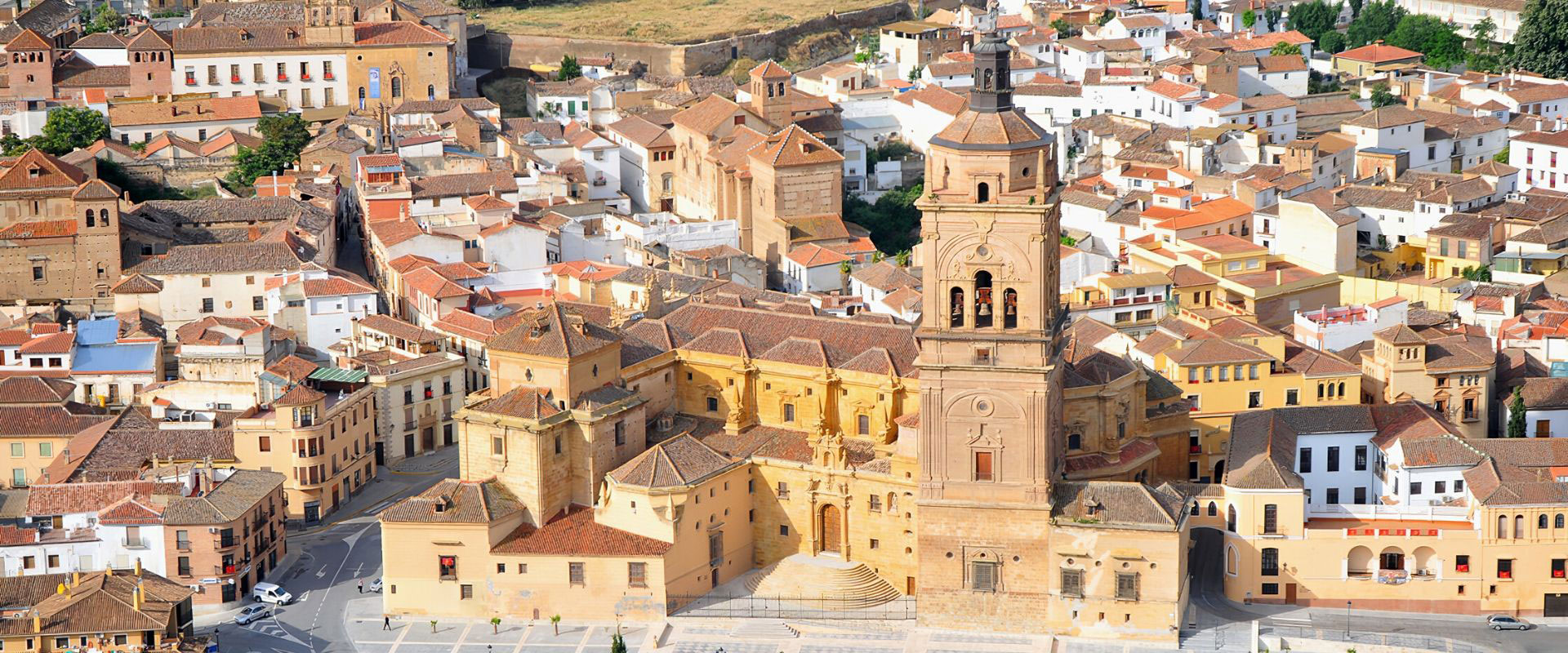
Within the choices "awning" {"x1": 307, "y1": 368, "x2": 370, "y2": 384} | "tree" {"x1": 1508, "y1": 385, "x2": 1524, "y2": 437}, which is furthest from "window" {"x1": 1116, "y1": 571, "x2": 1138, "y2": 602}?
"awning" {"x1": 307, "y1": 368, "x2": 370, "y2": 384}

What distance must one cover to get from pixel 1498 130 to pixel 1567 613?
1881 inches

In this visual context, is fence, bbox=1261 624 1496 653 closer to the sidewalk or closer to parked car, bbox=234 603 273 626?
the sidewalk

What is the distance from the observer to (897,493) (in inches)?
2953

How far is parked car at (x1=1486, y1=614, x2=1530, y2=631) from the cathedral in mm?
9365

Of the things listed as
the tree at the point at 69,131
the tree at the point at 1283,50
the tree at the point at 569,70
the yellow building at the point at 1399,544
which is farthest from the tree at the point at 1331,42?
the yellow building at the point at 1399,544

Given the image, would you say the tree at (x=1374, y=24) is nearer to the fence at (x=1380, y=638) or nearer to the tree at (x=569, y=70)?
the tree at (x=569, y=70)

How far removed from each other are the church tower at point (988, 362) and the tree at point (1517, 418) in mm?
18668

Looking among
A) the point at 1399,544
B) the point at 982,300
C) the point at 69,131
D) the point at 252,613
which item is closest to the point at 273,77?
the point at 69,131

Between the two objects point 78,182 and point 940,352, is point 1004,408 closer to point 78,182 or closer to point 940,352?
point 940,352

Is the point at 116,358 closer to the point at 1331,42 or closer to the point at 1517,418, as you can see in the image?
the point at 1517,418

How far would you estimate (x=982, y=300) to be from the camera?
71.4 m

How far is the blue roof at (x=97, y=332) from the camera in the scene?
92000 mm

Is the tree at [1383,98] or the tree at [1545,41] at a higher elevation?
the tree at [1545,41]

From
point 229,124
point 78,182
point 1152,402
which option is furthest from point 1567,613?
point 229,124
